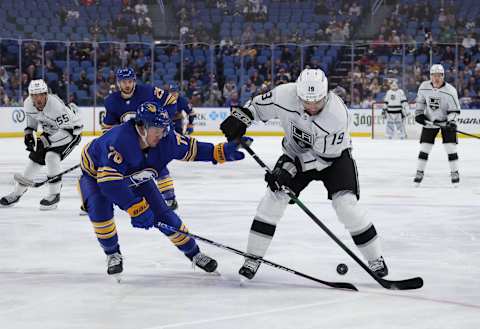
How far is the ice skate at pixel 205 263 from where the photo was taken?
14.1 feet

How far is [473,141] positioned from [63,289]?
13.9m

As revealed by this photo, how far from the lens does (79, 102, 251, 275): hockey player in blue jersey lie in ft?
12.5

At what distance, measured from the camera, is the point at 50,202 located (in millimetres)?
7086

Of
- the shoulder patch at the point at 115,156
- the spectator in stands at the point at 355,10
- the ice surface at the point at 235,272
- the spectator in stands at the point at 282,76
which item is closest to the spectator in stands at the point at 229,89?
the spectator in stands at the point at 282,76

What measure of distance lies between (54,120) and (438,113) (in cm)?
418

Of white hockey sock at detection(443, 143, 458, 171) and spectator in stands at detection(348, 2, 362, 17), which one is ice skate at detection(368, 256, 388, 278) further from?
spectator in stands at detection(348, 2, 362, 17)

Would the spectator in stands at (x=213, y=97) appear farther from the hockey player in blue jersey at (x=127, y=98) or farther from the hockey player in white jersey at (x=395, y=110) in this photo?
the hockey player in blue jersey at (x=127, y=98)

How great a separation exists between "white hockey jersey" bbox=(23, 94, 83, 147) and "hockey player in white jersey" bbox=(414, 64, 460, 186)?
3.80 m

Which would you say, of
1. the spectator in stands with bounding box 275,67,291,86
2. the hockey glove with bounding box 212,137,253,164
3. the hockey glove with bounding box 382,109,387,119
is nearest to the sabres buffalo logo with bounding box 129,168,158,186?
the hockey glove with bounding box 212,137,253,164

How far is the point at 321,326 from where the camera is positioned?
3.36 meters

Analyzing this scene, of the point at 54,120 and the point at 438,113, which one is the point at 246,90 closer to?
the point at 438,113

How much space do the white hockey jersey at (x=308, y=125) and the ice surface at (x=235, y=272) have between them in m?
0.61

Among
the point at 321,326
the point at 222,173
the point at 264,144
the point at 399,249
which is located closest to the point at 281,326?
the point at 321,326

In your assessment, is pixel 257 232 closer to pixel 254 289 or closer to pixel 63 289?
pixel 254 289
